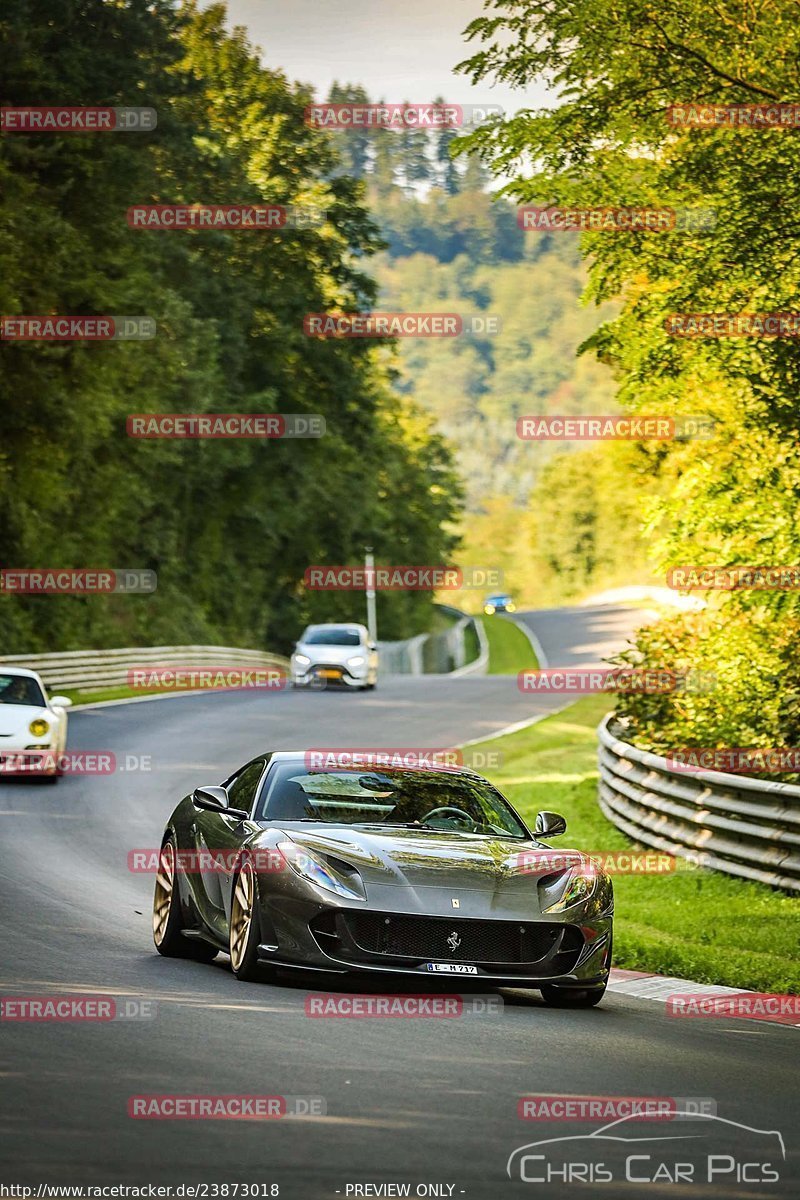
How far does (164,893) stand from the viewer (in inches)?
415

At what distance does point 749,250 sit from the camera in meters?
15.5

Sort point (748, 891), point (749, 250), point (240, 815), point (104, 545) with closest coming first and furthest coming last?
point (240, 815), point (748, 891), point (749, 250), point (104, 545)

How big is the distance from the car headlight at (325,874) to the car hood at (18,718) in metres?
12.9

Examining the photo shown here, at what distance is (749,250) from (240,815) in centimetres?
826

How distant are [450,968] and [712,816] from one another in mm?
7007

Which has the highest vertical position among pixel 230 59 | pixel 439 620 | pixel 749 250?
pixel 230 59

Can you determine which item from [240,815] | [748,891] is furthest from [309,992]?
[748,891]

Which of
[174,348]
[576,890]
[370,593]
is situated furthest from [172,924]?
[370,593]

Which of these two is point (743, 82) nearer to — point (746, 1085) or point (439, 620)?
point (746, 1085)

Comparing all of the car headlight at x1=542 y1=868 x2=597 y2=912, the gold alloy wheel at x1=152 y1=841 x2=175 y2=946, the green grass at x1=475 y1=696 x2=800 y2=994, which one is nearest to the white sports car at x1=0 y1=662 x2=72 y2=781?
the green grass at x1=475 y1=696 x2=800 y2=994

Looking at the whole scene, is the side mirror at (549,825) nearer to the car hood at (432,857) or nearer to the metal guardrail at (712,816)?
the car hood at (432,857)

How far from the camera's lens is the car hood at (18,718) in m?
21.2

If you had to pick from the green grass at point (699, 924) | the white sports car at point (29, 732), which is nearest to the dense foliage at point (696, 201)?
the green grass at point (699, 924)

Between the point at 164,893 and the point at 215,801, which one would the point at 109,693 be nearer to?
the point at 164,893
